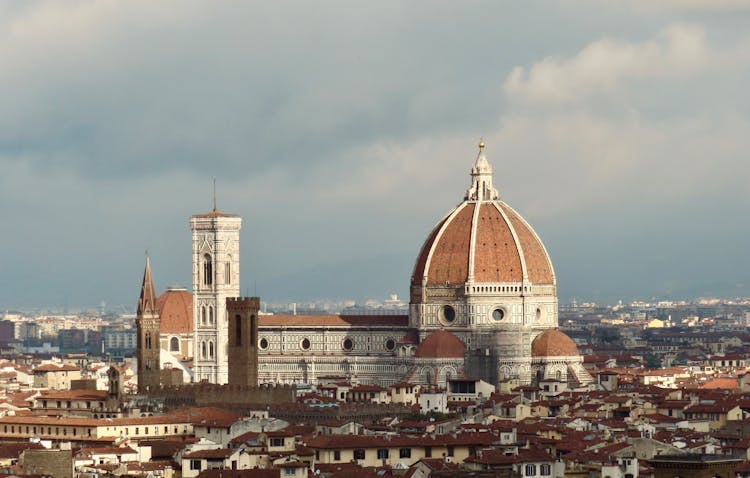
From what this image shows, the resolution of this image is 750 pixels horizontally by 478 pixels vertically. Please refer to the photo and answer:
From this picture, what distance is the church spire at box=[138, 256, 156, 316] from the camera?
120 meters

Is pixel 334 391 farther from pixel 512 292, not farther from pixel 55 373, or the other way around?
pixel 55 373

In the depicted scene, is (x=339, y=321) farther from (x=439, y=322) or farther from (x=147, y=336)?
(x=147, y=336)

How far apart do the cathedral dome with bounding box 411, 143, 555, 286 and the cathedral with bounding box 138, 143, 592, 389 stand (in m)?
0.05

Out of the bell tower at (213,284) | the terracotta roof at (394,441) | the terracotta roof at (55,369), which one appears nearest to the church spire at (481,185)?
the bell tower at (213,284)

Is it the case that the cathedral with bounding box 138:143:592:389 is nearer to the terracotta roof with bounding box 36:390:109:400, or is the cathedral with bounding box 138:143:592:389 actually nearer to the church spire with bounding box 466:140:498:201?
the church spire with bounding box 466:140:498:201

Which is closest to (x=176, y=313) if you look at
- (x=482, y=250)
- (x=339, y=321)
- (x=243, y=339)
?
(x=339, y=321)

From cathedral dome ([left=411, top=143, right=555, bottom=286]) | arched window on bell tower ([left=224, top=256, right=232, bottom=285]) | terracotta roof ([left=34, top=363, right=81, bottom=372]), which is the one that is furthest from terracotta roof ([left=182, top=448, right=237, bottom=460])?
terracotta roof ([left=34, top=363, right=81, bottom=372])

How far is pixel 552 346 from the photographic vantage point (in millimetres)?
126812

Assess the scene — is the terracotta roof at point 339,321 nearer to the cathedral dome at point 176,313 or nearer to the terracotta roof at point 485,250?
the terracotta roof at point 485,250

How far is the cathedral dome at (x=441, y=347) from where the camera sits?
125938 mm

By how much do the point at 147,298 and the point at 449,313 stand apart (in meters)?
18.2

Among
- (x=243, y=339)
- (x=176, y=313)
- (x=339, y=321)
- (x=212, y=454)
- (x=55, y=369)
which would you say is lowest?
(x=212, y=454)

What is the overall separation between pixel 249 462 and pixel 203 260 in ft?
208

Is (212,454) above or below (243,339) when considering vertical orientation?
below
